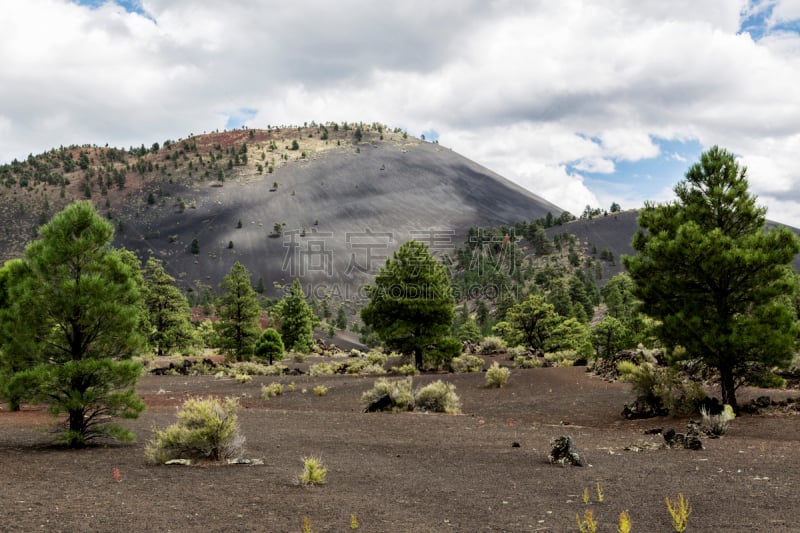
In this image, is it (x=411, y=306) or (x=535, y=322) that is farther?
(x=535, y=322)

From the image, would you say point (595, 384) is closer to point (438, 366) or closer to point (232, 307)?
point (438, 366)

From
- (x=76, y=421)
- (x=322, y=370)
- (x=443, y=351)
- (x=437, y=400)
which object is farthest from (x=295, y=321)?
(x=76, y=421)

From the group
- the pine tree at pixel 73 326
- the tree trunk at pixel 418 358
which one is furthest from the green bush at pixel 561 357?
the pine tree at pixel 73 326

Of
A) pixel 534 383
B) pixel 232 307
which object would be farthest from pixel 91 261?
pixel 232 307

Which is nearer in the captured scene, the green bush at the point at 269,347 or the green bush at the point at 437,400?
the green bush at the point at 437,400

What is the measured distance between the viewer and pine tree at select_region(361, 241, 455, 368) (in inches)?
1233

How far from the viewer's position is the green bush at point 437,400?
18719mm

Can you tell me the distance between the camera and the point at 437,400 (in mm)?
18875

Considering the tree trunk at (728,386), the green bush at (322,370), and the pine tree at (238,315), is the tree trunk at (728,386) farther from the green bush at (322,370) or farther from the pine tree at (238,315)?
the pine tree at (238,315)

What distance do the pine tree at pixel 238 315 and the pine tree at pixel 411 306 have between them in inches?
588

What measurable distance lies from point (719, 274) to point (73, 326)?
1499 centimetres

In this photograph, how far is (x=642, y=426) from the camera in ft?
48.0

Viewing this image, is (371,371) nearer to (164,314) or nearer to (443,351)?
(443,351)

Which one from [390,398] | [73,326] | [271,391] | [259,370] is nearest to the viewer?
[73,326]
